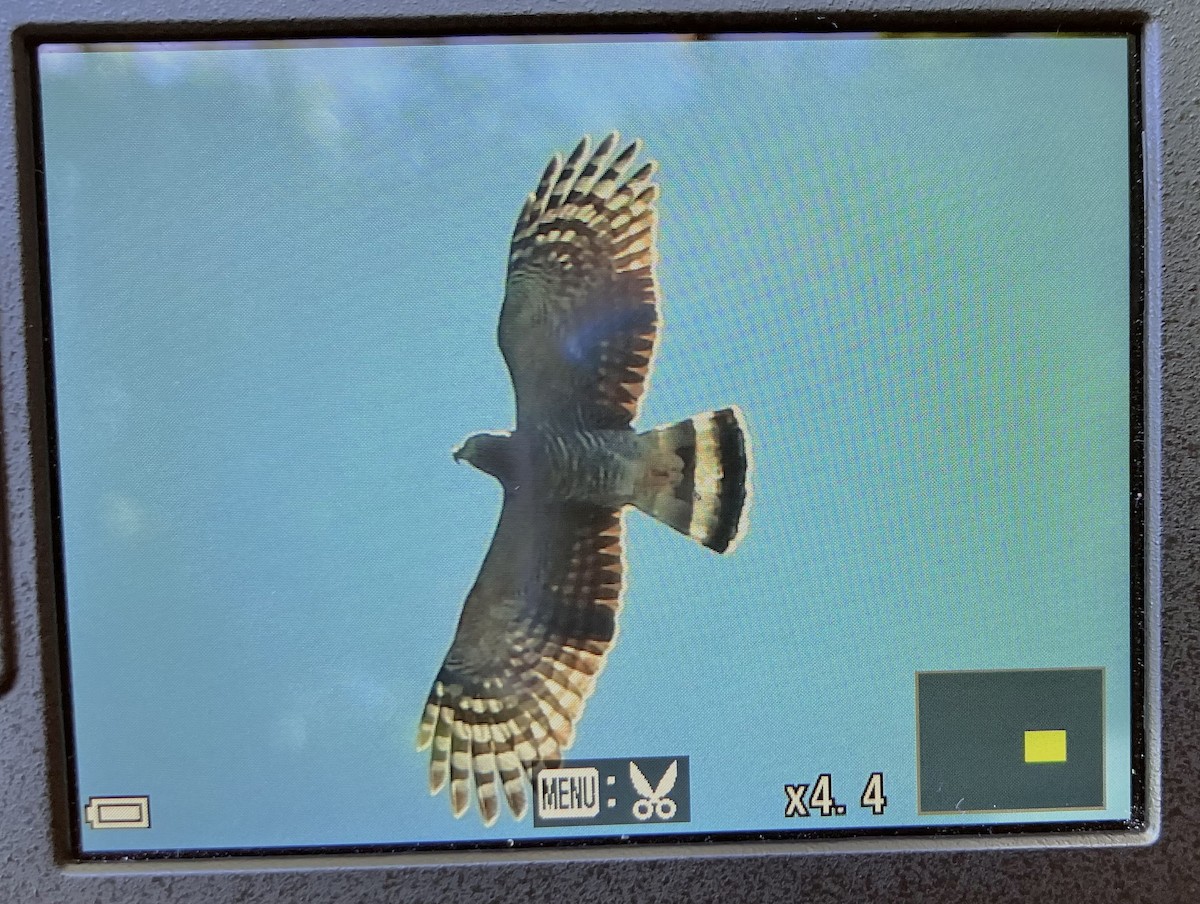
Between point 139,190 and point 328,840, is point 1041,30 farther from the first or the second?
point 328,840

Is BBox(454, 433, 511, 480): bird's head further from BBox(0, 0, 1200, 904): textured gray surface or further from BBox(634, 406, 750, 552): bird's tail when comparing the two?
BBox(0, 0, 1200, 904): textured gray surface

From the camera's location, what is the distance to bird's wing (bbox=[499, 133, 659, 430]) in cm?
50

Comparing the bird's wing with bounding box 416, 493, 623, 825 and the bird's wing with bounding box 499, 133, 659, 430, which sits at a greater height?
the bird's wing with bounding box 499, 133, 659, 430

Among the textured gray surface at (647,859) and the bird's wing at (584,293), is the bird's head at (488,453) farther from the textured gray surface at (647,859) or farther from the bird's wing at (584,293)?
the textured gray surface at (647,859)

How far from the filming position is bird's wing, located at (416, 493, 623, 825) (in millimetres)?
509

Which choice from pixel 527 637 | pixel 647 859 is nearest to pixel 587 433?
pixel 527 637

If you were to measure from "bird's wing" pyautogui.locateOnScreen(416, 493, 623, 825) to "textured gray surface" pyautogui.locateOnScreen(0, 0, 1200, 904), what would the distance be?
0.09 metres

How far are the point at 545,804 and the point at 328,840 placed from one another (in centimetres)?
15

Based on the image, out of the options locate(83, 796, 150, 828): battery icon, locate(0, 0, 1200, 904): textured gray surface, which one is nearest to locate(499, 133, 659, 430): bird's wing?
locate(0, 0, 1200, 904): textured gray surface

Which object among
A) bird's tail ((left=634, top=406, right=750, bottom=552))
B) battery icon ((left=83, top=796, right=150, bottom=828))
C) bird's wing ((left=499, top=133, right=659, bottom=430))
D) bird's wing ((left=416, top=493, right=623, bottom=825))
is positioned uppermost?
bird's wing ((left=499, top=133, right=659, bottom=430))

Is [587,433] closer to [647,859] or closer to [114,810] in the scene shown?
[647,859]

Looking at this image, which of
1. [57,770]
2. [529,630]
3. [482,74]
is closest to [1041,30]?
[482,74]

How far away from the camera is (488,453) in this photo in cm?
51

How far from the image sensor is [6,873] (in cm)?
51
